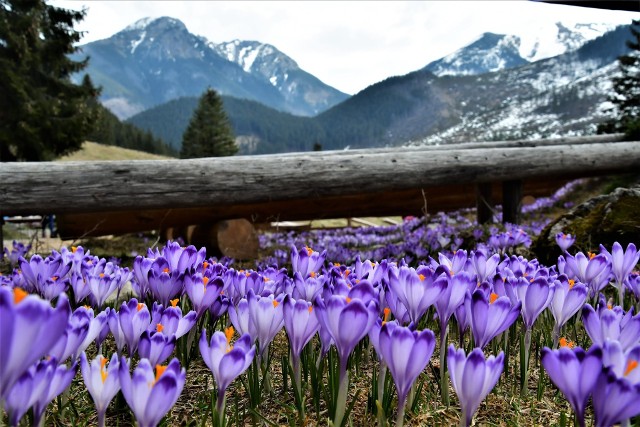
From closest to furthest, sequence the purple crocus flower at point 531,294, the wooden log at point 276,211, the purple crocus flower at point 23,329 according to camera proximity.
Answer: the purple crocus flower at point 23,329 < the purple crocus flower at point 531,294 < the wooden log at point 276,211

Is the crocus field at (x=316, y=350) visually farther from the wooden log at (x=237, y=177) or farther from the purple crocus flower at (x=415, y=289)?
the wooden log at (x=237, y=177)

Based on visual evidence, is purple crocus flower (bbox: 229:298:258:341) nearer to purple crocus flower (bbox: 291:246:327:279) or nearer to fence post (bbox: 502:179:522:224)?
purple crocus flower (bbox: 291:246:327:279)

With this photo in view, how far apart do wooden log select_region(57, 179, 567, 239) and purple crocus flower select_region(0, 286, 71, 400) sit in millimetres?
4576

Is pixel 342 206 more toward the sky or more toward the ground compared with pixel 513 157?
more toward the ground

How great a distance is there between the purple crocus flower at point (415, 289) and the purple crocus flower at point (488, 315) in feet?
0.30

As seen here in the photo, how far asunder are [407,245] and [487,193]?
6.47 feet

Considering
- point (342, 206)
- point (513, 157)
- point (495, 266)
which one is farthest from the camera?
point (342, 206)

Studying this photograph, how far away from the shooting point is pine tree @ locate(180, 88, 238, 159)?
5800 centimetres

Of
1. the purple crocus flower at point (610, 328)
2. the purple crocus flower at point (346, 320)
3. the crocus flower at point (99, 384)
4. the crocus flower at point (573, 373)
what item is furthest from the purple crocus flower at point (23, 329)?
the purple crocus flower at point (610, 328)

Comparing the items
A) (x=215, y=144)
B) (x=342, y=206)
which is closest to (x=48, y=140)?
(x=342, y=206)

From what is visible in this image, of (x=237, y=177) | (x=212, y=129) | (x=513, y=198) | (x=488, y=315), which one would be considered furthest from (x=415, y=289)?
(x=212, y=129)

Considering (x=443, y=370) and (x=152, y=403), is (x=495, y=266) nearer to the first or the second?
(x=443, y=370)

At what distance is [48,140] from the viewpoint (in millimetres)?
24859

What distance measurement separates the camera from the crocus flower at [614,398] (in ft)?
2.63
